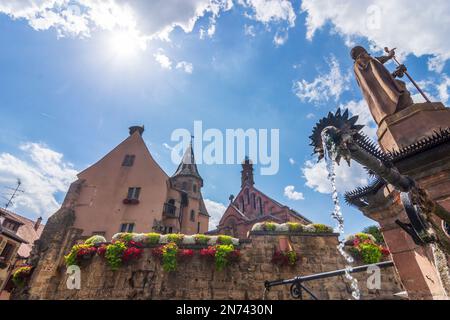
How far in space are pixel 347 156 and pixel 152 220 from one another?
766 inches

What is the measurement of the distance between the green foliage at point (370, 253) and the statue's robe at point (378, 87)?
369 inches

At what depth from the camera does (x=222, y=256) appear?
1190 cm

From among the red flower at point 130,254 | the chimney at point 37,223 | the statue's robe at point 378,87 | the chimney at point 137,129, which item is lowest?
the red flower at point 130,254

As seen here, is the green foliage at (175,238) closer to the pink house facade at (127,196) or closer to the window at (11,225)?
the pink house facade at (127,196)

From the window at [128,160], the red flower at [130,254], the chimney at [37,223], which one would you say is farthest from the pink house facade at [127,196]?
the chimney at [37,223]

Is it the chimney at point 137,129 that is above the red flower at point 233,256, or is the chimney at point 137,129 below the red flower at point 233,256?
above

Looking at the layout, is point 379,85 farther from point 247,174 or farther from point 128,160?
point 247,174

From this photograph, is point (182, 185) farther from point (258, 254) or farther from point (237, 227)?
point (258, 254)

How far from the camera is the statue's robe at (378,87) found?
578 cm

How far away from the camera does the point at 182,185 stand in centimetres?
3005

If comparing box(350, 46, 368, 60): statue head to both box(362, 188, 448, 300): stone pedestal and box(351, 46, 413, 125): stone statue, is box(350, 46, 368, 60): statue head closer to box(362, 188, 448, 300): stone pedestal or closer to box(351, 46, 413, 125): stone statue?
box(351, 46, 413, 125): stone statue

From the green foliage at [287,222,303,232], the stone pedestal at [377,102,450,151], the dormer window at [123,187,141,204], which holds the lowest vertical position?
the stone pedestal at [377,102,450,151]

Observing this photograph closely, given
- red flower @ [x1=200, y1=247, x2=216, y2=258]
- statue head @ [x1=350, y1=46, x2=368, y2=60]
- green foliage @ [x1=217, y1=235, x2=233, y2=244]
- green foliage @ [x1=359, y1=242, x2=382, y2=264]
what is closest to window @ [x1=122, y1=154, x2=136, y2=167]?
green foliage @ [x1=217, y1=235, x2=233, y2=244]

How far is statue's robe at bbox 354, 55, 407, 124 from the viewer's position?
578 centimetres
